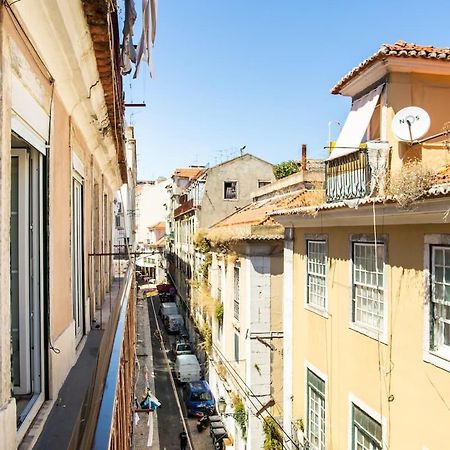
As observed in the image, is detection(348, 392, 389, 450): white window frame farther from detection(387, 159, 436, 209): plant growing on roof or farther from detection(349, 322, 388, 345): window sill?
detection(387, 159, 436, 209): plant growing on roof

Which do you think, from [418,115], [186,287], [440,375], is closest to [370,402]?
[440,375]

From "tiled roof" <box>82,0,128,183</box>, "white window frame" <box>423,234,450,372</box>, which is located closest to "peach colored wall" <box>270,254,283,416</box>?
"white window frame" <box>423,234,450,372</box>

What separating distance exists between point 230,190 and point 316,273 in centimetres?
1997

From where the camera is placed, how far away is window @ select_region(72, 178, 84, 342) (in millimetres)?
4902

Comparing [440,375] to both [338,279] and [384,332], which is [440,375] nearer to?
→ [384,332]

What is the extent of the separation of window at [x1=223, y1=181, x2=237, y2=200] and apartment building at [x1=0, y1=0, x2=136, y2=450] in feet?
84.8

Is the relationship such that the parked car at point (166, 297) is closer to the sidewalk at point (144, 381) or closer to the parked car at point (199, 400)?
the sidewalk at point (144, 381)

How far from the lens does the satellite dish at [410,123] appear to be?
25.8ft

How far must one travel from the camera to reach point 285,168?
28844 millimetres

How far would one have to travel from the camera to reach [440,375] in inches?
265

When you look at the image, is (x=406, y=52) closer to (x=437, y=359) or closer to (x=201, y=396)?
(x=437, y=359)

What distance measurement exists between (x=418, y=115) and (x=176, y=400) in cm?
1922

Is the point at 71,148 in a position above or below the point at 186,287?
above

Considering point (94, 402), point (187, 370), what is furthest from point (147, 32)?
point (187, 370)
